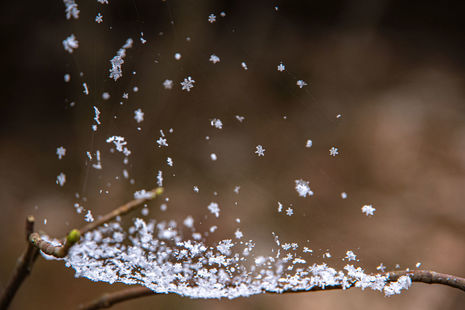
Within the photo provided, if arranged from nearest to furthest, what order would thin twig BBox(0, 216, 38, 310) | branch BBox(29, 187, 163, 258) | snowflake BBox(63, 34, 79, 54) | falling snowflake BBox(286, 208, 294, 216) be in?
branch BBox(29, 187, 163, 258)
thin twig BBox(0, 216, 38, 310)
snowflake BBox(63, 34, 79, 54)
falling snowflake BBox(286, 208, 294, 216)

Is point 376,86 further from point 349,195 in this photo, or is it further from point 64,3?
point 64,3

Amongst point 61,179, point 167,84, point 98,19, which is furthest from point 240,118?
point 61,179

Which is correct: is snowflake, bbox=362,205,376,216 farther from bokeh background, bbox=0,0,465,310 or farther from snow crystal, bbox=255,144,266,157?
snow crystal, bbox=255,144,266,157

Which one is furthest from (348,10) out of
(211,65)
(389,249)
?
(389,249)

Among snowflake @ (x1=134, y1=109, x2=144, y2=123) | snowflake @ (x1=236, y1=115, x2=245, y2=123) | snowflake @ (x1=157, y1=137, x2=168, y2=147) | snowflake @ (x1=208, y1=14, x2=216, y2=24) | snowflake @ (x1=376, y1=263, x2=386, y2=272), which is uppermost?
snowflake @ (x1=208, y1=14, x2=216, y2=24)

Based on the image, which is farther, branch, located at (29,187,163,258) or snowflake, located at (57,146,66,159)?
snowflake, located at (57,146,66,159)

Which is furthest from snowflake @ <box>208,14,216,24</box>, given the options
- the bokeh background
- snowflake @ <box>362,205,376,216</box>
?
snowflake @ <box>362,205,376,216</box>
